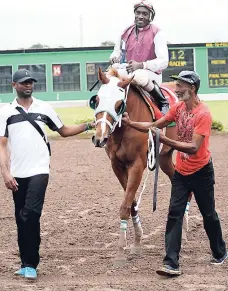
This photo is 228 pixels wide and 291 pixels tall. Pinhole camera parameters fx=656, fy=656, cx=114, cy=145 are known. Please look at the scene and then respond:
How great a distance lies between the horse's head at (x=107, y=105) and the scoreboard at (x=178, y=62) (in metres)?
27.5

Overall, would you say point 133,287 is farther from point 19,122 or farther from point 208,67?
point 208,67

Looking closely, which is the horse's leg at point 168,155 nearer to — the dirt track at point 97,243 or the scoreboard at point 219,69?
the dirt track at point 97,243

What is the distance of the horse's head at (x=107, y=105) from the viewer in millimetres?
6680

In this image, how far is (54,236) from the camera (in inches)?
332

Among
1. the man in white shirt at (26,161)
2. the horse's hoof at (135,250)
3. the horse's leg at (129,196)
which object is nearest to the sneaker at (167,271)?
the horse's leg at (129,196)

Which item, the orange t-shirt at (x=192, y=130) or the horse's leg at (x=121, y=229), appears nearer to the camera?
the orange t-shirt at (x=192, y=130)

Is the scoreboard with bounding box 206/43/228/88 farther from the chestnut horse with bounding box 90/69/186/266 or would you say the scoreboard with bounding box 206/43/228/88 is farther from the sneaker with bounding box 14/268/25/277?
the sneaker with bounding box 14/268/25/277

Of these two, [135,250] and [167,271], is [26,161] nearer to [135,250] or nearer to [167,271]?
[167,271]

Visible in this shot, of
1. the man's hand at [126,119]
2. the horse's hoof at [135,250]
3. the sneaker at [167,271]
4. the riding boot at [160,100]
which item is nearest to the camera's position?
the sneaker at [167,271]

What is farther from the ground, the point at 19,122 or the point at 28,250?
the point at 19,122

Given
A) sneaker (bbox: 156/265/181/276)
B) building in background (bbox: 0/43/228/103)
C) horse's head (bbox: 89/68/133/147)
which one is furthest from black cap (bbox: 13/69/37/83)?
building in background (bbox: 0/43/228/103)

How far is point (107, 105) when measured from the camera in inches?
270

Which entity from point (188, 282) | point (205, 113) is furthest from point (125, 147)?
point (188, 282)

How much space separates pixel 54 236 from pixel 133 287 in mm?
2525
